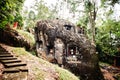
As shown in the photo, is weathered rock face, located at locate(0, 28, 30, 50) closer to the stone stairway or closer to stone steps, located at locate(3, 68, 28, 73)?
the stone stairway

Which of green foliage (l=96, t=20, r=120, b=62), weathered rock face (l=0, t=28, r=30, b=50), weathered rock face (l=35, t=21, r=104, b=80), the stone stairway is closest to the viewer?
the stone stairway

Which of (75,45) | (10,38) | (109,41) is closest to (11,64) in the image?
(10,38)

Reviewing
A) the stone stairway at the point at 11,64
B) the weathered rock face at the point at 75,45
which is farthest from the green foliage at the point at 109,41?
the stone stairway at the point at 11,64

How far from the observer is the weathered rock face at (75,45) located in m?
16.1

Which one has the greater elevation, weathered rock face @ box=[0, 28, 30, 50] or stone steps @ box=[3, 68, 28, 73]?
weathered rock face @ box=[0, 28, 30, 50]

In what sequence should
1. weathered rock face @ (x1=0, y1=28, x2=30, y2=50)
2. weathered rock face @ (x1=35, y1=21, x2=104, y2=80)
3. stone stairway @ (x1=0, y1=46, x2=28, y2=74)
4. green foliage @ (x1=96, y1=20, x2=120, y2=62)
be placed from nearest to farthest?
1. stone stairway @ (x1=0, y1=46, x2=28, y2=74)
2. weathered rock face @ (x1=0, y1=28, x2=30, y2=50)
3. weathered rock face @ (x1=35, y1=21, x2=104, y2=80)
4. green foliage @ (x1=96, y1=20, x2=120, y2=62)

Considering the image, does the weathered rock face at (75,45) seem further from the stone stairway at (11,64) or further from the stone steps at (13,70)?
the stone steps at (13,70)

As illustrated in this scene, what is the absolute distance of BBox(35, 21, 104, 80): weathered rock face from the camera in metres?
16.1

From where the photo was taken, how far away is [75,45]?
17.2 meters

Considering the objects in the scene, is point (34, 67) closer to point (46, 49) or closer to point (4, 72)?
point (4, 72)

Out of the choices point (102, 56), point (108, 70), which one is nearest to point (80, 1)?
point (102, 56)

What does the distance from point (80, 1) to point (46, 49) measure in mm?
11496

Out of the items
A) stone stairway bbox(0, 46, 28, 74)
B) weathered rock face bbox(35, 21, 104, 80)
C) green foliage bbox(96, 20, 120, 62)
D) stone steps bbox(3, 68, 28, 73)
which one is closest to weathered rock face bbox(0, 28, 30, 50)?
stone stairway bbox(0, 46, 28, 74)

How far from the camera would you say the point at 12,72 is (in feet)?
23.0
